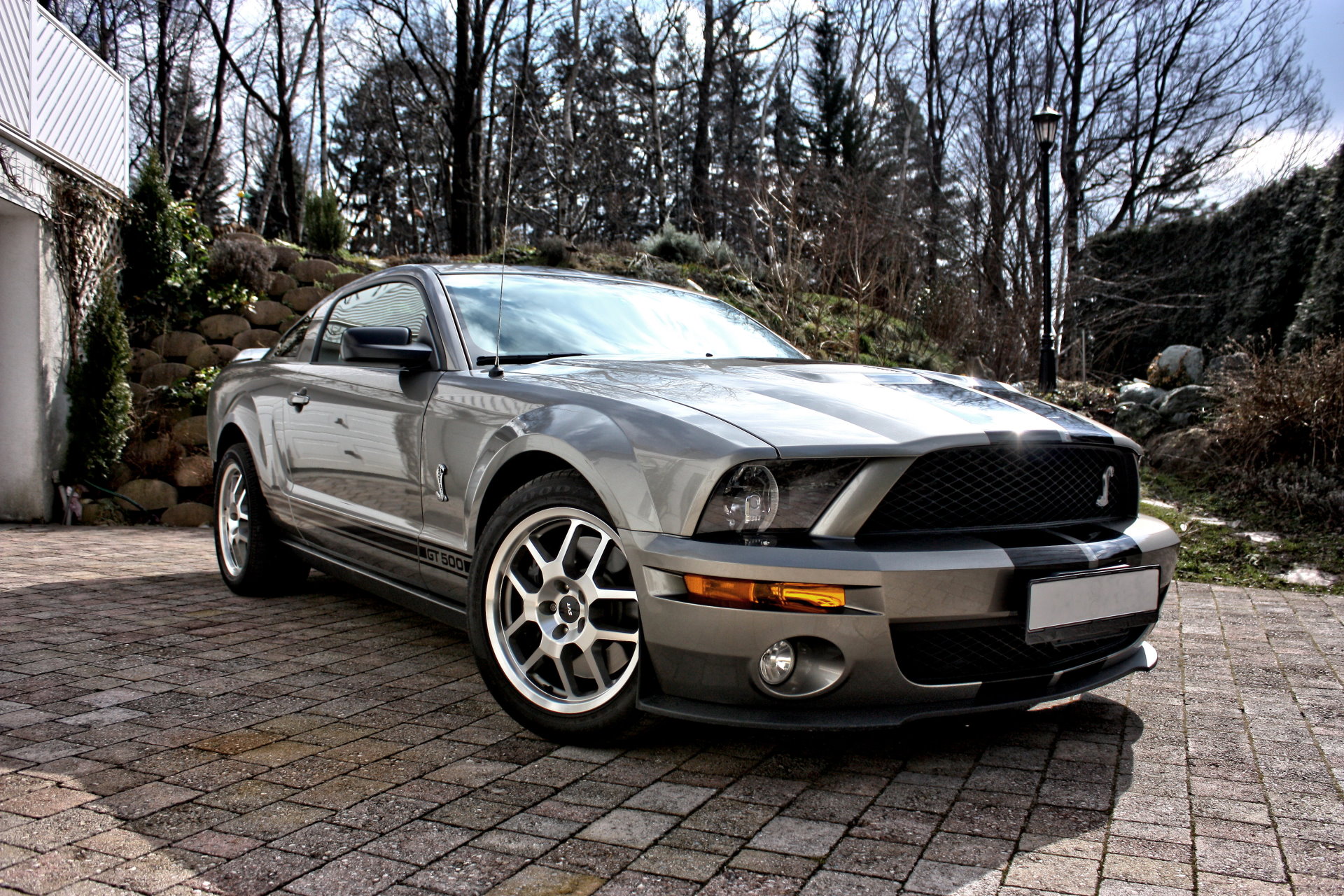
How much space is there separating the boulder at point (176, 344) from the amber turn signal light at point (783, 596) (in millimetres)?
10391

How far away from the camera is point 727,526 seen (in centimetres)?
244

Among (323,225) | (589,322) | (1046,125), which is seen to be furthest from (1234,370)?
(323,225)

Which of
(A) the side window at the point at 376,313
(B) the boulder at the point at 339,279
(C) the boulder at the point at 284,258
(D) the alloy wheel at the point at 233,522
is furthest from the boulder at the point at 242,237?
(A) the side window at the point at 376,313

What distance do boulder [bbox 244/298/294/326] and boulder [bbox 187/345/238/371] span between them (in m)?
0.71

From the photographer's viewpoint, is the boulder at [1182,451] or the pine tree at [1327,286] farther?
the pine tree at [1327,286]

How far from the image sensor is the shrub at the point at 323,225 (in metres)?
14.8

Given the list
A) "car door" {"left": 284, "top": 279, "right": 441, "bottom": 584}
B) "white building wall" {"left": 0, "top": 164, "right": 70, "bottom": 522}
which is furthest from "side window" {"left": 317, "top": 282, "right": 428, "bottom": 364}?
"white building wall" {"left": 0, "top": 164, "right": 70, "bottom": 522}

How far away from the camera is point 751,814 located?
2.36 meters

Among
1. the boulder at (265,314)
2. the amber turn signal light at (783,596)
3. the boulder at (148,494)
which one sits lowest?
the boulder at (148,494)

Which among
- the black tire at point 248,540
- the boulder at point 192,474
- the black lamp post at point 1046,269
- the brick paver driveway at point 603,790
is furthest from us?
the black lamp post at point 1046,269

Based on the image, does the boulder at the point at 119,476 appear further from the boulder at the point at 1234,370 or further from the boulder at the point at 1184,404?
the boulder at the point at 1184,404

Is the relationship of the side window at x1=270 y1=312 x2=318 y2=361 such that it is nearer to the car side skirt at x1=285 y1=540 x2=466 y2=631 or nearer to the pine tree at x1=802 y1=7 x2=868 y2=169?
the car side skirt at x1=285 y1=540 x2=466 y2=631

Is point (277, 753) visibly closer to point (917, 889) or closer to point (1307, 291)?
point (917, 889)

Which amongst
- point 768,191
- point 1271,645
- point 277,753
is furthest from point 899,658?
point 768,191
